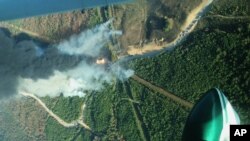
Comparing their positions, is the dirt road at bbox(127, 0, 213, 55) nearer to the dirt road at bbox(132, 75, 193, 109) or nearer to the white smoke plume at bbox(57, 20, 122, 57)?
the dirt road at bbox(132, 75, 193, 109)


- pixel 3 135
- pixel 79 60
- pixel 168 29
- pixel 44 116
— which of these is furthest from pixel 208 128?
pixel 3 135

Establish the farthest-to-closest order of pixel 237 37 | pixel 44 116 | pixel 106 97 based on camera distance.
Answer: pixel 44 116 → pixel 106 97 → pixel 237 37

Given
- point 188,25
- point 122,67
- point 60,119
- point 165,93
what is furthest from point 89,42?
point 188,25

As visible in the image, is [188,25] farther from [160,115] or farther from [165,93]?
[160,115]

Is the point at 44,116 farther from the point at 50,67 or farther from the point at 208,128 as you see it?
the point at 208,128

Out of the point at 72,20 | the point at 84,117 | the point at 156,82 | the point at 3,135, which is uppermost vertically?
the point at 72,20

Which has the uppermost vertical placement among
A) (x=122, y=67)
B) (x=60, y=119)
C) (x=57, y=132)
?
(x=122, y=67)

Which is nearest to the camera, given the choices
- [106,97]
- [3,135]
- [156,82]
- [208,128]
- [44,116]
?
[208,128]
